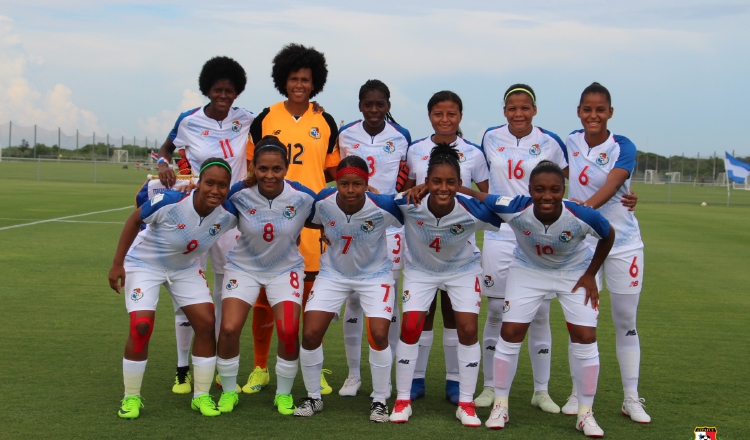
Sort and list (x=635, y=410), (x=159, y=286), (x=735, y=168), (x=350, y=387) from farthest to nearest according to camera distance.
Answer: (x=735, y=168) → (x=350, y=387) → (x=159, y=286) → (x=635, y=410)

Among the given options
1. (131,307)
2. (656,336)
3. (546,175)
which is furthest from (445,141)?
(656,336)

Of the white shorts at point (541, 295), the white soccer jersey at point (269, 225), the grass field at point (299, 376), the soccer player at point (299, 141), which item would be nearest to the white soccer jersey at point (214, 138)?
the soccer player at point (299, 141)

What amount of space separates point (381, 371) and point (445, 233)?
3.46ft

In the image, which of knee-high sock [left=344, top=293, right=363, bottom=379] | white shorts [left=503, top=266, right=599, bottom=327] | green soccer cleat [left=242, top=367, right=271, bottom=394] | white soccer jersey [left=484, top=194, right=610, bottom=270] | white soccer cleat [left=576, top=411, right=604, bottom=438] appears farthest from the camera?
knee-high sock [left=344, top=293, right=363, bottom=379]

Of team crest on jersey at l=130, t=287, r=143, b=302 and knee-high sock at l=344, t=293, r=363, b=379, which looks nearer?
team crest on jersey at l=130, t=287, r=143, b=302

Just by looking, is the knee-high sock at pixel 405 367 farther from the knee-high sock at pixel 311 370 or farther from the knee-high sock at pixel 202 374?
the knee-high sock at pixel 202 374

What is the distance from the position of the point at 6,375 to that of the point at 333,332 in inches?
122

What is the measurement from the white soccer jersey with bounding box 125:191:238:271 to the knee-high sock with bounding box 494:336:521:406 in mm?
2107

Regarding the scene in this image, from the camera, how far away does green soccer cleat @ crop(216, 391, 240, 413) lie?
5.27 m

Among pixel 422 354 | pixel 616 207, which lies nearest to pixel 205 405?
pixel 422 354

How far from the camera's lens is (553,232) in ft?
16.9

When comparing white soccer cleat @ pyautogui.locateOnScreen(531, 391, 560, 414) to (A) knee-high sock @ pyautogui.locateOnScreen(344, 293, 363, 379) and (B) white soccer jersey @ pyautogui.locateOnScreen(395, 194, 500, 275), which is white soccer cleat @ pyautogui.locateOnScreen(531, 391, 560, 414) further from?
(A) knee-high sock @ pyautogui.locateOnScreen(344, 293, 363, 379)

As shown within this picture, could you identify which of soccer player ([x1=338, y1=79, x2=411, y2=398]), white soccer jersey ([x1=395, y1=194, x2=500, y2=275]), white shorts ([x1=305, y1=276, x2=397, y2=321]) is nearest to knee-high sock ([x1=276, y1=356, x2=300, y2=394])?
white shorts ([x1=305, y1=276, x2=397, y2=321])

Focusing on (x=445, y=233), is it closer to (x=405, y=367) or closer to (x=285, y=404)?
(x=405, y=367)
